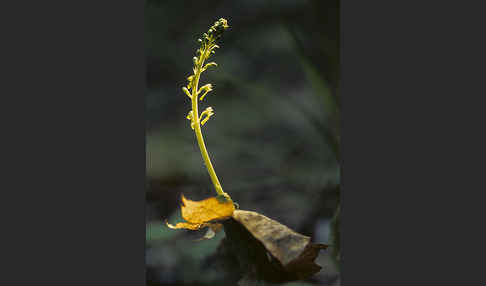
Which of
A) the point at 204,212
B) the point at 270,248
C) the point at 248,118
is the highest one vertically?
the point at 248,118

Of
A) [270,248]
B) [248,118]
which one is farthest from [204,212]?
[248,118]

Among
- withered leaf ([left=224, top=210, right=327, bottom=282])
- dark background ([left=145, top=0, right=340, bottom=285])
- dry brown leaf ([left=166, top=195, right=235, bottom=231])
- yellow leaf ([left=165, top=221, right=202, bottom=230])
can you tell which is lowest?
withered leaf ([left=224, top=210, right=327, bottom=282])

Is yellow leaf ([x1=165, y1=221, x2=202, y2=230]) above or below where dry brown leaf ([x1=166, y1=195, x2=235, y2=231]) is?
below

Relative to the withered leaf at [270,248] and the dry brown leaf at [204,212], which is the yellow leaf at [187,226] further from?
the withered leaf at [270,248]

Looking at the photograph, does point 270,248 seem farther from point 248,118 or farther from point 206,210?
point 248,118

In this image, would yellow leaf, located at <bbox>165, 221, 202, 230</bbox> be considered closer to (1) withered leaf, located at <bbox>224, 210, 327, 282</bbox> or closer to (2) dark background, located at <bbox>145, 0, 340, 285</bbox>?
(2) dark background, located at <bbox>145, 0, 340, 285</bbox>

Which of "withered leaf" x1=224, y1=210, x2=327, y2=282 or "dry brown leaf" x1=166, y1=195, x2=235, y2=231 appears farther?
"dry brown leaf" x1=166, y1=195, x2=235, y2=231

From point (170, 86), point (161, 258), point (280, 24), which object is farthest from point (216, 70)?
point (161, 258)

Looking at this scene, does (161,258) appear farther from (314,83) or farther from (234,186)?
(314,83)

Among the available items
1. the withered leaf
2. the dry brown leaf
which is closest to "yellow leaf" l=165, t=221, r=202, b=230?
the dry brown leaf
